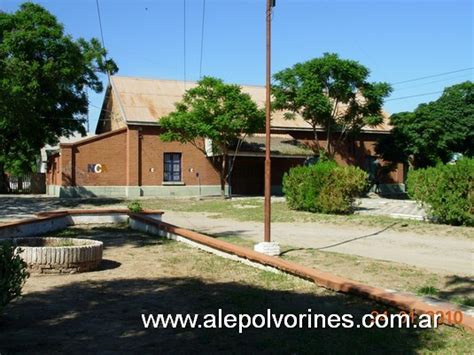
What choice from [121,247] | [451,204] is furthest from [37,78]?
[451,204]

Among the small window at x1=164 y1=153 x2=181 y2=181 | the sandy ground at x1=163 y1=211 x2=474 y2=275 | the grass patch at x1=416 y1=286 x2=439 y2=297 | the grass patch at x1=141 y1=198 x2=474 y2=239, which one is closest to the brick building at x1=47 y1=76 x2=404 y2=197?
the small window at x1=164 y1=153 x2=181 y2=181

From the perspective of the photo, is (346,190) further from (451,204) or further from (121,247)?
(121,247)

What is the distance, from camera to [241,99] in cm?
3162

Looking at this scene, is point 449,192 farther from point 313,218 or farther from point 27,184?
point 27,184

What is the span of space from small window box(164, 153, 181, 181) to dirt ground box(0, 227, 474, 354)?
27238mm

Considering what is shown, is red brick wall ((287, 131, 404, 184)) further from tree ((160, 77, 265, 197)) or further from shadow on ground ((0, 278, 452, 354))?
shadow on ground ((0, 278, 452, 354))

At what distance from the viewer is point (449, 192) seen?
15758 millimetres

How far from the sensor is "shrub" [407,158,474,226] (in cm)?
1538

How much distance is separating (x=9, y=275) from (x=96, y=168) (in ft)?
99.2

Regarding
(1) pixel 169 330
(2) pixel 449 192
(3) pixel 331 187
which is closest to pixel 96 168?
(3) pixel 331 187

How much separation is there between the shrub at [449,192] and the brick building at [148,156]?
19872 mm

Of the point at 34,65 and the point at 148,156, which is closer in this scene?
the point at 34,65

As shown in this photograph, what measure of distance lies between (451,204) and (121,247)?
9.49 meters

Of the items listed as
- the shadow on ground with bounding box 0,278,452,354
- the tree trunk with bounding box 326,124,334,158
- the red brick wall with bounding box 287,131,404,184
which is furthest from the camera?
the red brick wall with bounding box 287,131,404,184
